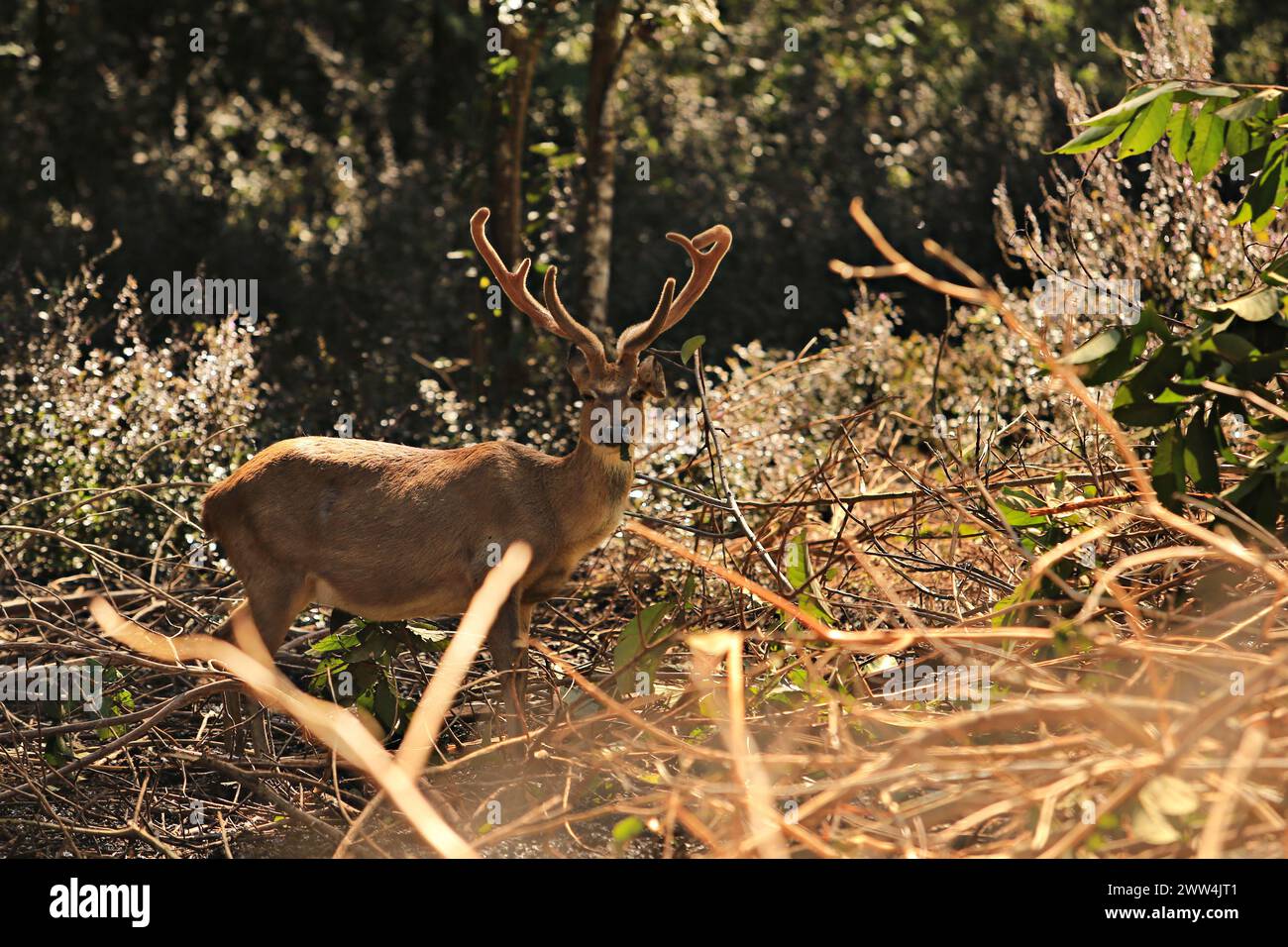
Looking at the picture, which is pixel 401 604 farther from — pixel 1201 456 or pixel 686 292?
pixel 1201 456

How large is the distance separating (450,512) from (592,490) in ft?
1.72

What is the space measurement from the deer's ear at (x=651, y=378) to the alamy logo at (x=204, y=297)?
5324mm

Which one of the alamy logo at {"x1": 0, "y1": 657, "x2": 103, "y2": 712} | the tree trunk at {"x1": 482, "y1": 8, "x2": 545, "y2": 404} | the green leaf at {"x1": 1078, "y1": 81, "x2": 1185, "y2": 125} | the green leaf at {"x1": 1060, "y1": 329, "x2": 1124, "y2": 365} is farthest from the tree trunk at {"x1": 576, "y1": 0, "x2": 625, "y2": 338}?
the green leaf at {"x1": 1060, "y1": 329, "x2": 1124, "y2": 365}

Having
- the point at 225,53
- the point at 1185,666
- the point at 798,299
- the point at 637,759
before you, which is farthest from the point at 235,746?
the point at 225,53

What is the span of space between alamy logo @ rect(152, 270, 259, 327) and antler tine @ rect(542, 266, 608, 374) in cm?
506

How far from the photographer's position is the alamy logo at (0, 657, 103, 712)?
201 inches

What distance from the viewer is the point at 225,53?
16.0m

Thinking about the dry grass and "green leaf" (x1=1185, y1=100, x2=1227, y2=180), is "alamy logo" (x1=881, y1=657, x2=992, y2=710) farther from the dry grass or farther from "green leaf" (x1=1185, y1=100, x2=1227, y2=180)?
"green leaf" (x1=1185, y1=100, x2=1227, y2=180)

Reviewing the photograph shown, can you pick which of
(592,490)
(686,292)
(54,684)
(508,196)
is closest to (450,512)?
(592,490)
